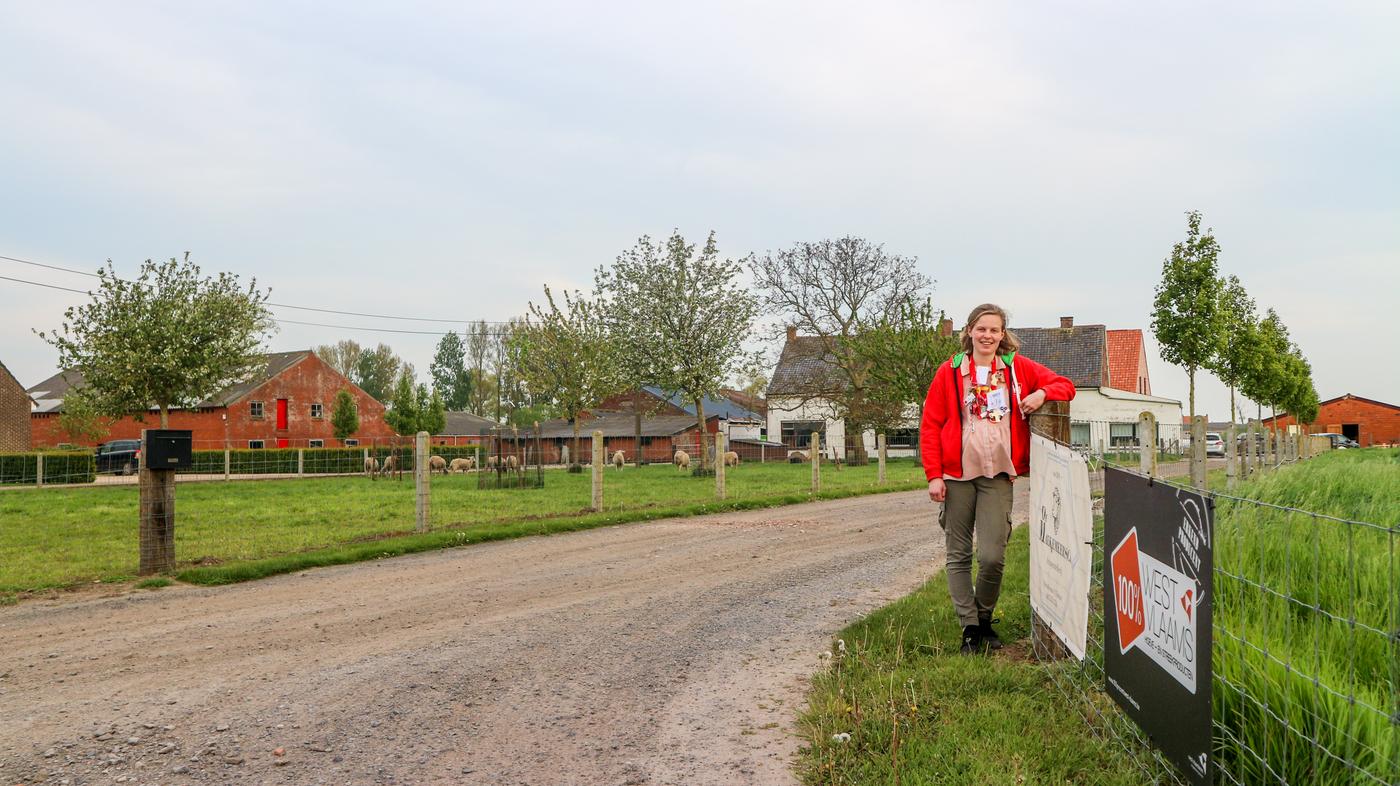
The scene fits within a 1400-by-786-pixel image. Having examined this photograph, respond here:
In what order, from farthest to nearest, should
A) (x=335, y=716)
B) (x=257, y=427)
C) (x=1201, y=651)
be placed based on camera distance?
(x=257, y=427) < (x=335, y=716) < (x=1201, y=651)

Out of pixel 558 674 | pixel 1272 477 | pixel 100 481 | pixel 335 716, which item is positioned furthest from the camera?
pixel 100 481

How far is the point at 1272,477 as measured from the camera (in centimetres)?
1043

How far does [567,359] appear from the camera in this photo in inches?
1775

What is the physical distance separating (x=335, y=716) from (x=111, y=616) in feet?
13.7

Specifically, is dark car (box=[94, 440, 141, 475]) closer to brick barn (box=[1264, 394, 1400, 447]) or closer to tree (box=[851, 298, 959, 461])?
tree (box=[851, 298, 959, 461])

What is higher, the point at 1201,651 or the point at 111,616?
the point at 1201,651

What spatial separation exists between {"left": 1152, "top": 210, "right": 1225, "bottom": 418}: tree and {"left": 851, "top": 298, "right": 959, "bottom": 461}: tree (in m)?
8.35

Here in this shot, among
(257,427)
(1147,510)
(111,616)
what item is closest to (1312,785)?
(1147,510)

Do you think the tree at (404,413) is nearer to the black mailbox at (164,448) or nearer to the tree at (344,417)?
the tree at (344,417)

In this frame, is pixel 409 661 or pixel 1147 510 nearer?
pixel 1147 510

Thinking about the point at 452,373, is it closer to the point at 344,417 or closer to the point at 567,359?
the point at 344,417

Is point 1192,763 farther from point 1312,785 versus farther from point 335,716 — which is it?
point 335,716

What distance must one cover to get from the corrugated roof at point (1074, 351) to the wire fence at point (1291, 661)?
5552 cm

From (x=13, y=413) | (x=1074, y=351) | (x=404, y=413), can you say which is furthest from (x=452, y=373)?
(x=1074, y=351)
